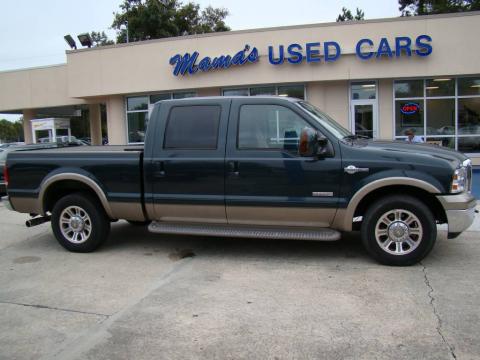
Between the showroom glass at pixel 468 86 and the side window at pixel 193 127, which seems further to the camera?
the showroom glass at pixel 468 86

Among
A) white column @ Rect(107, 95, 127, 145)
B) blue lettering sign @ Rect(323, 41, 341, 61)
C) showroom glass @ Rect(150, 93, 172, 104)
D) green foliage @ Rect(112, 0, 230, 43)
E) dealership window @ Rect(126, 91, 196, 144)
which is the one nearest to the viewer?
blue lettering sign @ Rect(323, 41, 341, 61)

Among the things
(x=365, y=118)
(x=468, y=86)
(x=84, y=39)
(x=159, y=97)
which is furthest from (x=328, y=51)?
(x=84, y=39)

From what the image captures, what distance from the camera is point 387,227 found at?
18.2 ft

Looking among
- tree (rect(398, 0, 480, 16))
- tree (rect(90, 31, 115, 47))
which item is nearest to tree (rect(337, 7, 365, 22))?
tree (rect(398, 0, 480, 16))

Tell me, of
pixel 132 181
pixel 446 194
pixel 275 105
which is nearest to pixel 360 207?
pixel 446 194

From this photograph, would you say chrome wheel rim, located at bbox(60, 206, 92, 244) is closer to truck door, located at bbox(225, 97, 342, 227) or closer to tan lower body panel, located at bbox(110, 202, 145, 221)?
tan lower body panel, located at bbox(110, 202, 145, 221)

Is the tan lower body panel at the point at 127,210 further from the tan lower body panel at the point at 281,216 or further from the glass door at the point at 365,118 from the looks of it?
the glass door at the point at 365,118

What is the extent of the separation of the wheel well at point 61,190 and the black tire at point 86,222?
0.08 metres

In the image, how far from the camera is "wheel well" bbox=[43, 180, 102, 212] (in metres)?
6.65

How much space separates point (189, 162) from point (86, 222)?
1.82 m

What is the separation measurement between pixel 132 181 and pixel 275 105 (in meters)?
2.12

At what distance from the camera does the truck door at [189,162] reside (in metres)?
5.95

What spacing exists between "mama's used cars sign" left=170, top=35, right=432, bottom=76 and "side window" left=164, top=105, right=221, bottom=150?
36.7 feet

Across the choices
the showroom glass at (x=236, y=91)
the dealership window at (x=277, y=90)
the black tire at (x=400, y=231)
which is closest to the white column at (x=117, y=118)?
the showroom glass at (x=236, y=91)
